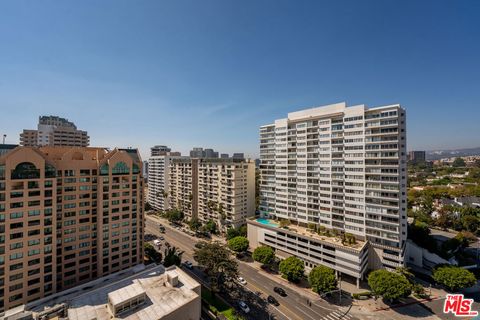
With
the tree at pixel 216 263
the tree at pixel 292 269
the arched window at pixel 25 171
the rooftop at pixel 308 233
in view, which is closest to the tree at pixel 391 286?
the rooftop at pixel 308 233

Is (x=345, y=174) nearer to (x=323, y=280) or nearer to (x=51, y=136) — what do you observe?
(x=323, y=280)

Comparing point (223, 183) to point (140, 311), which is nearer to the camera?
point (140, 311)

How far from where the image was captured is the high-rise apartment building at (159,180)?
13188cm

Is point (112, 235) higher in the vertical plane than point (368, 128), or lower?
lower

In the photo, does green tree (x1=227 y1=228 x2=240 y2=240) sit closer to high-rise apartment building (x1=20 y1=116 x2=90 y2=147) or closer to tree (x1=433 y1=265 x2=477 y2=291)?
tree (x1=433 y1=265 x2=477 y2=291)

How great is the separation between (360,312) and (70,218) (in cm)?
7027

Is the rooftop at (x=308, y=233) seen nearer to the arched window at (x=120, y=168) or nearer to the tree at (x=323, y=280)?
the tree at (x=323, y=280)

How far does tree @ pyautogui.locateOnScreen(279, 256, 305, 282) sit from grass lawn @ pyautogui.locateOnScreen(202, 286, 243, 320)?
18.7 metres

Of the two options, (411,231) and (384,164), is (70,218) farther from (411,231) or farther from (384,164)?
(411,231)

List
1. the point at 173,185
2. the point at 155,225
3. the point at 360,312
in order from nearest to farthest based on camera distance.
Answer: the point at 360,312 → the point at 155,225 → the point at 173,185

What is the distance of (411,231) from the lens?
77.4 meters

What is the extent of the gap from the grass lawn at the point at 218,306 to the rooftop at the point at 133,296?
10.0 meters

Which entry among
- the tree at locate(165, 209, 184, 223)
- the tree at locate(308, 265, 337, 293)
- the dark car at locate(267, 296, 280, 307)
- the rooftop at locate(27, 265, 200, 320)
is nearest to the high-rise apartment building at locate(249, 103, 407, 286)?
the tree at locate(308, 265, 337, 293)

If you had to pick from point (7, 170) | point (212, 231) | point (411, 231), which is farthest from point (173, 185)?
point (411, 231)
